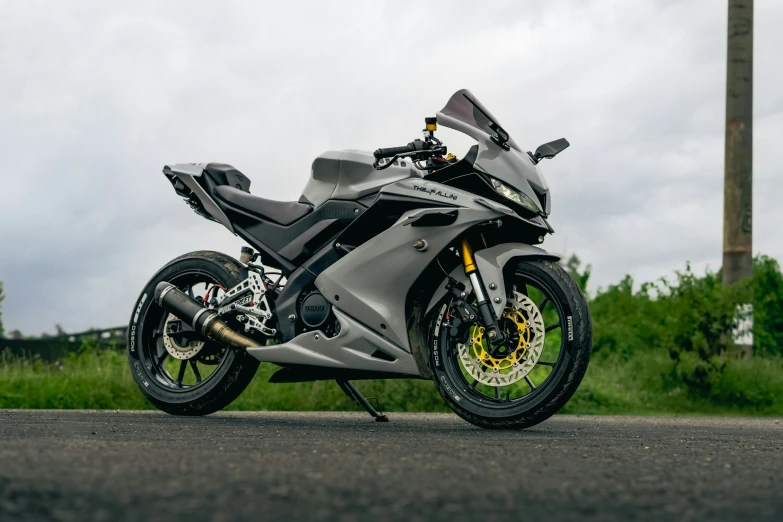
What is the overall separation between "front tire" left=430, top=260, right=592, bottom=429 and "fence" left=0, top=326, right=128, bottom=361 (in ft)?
24.3

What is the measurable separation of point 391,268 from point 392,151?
64 centimetres

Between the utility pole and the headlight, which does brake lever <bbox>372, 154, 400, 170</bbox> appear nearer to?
the headlight

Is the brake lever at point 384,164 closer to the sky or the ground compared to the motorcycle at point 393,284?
closer to the sky

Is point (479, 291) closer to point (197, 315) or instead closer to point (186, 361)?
point (197, 315)

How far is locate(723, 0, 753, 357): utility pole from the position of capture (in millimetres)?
11250

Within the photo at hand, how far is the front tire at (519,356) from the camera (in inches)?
180

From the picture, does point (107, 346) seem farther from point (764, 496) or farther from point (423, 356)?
point (764, 496)

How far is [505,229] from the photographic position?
4.95 meters

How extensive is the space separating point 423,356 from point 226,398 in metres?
1.42

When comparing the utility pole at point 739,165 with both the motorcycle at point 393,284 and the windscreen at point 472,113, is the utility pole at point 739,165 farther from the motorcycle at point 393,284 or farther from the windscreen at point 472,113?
the windscreen at point 472,113

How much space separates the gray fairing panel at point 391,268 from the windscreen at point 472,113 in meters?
0.41

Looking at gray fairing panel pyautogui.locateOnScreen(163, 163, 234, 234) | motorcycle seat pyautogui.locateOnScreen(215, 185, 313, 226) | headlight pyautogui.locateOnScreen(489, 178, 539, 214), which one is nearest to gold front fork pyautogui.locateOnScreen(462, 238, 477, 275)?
headlight pyautogui.locateOnScreen(489, 178, 539, 214)

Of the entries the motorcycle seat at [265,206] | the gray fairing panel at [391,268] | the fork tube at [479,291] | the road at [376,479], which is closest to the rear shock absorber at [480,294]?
the fork tube at [479,291]

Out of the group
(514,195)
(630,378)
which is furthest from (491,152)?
(630,378)
